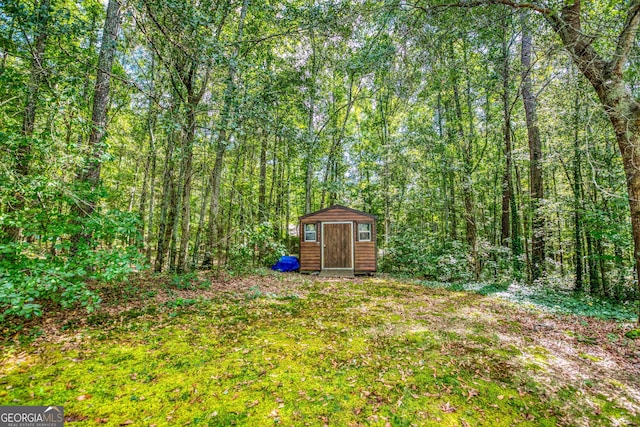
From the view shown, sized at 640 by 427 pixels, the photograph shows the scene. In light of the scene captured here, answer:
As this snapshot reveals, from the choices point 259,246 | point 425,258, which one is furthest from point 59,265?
point 425,258

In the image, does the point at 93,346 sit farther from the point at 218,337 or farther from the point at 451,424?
the point at 451,424

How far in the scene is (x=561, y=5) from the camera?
151 inches

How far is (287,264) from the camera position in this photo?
1105 centimetres

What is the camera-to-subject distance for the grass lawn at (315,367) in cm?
216

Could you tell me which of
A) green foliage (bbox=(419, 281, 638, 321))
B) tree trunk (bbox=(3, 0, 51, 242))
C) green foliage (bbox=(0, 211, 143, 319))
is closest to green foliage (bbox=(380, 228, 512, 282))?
green foliage (bbox=(419, 281, 638, 321))

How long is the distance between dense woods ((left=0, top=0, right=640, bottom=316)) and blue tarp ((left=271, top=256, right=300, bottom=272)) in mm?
664

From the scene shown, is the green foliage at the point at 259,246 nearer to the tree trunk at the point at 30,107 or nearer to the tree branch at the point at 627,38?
the tree trunk at the point at 30,107

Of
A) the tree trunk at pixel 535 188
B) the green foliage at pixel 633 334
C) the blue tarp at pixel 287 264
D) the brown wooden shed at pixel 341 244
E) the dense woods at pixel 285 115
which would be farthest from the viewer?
the blue tarp at pixel 287 264

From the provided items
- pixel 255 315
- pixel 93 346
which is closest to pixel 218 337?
pixel 255 315

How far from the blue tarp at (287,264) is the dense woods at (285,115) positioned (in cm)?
66

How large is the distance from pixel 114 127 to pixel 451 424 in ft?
46.2

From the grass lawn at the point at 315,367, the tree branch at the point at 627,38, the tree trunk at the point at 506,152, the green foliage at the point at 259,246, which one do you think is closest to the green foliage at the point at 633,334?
the grass lawn at the point at 315,367

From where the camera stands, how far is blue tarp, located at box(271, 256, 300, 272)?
11.0m

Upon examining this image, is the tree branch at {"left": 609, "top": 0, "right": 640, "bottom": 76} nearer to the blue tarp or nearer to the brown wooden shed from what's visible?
the brown wooden shed
